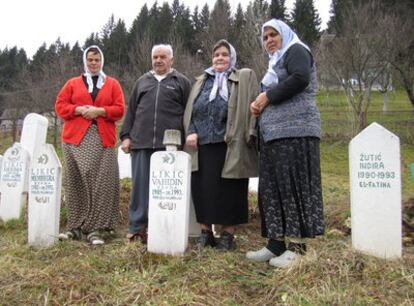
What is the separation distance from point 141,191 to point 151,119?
29.8 inches

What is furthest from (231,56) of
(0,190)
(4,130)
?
(4,130)

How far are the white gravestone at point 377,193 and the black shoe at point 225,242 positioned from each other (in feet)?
3.68

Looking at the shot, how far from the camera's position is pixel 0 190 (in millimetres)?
6164

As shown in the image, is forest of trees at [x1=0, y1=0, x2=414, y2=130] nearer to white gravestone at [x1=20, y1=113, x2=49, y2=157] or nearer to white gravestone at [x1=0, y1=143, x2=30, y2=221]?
white gravestone at [x1=20, y1=113, x2=49, y2=157]

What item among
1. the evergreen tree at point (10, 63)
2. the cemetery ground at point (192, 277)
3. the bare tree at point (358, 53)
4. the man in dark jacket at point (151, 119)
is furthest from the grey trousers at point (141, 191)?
the evergreen tree at point (10, 63)

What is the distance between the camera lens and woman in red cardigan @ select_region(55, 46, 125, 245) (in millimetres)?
4883

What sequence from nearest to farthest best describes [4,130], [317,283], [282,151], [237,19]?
[317,283], [282,151], [237,19], [4,130]

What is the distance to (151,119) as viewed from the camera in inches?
183

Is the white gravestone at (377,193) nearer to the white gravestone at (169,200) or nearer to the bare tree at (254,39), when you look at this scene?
the white gravestone at (169,200)

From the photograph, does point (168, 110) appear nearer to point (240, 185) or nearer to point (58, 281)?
point (240, 185)

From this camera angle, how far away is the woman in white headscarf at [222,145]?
4.11 m

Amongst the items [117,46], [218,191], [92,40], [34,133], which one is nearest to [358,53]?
[34,133]

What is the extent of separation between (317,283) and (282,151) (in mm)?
1074

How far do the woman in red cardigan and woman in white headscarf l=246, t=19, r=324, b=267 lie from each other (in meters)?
1.93
